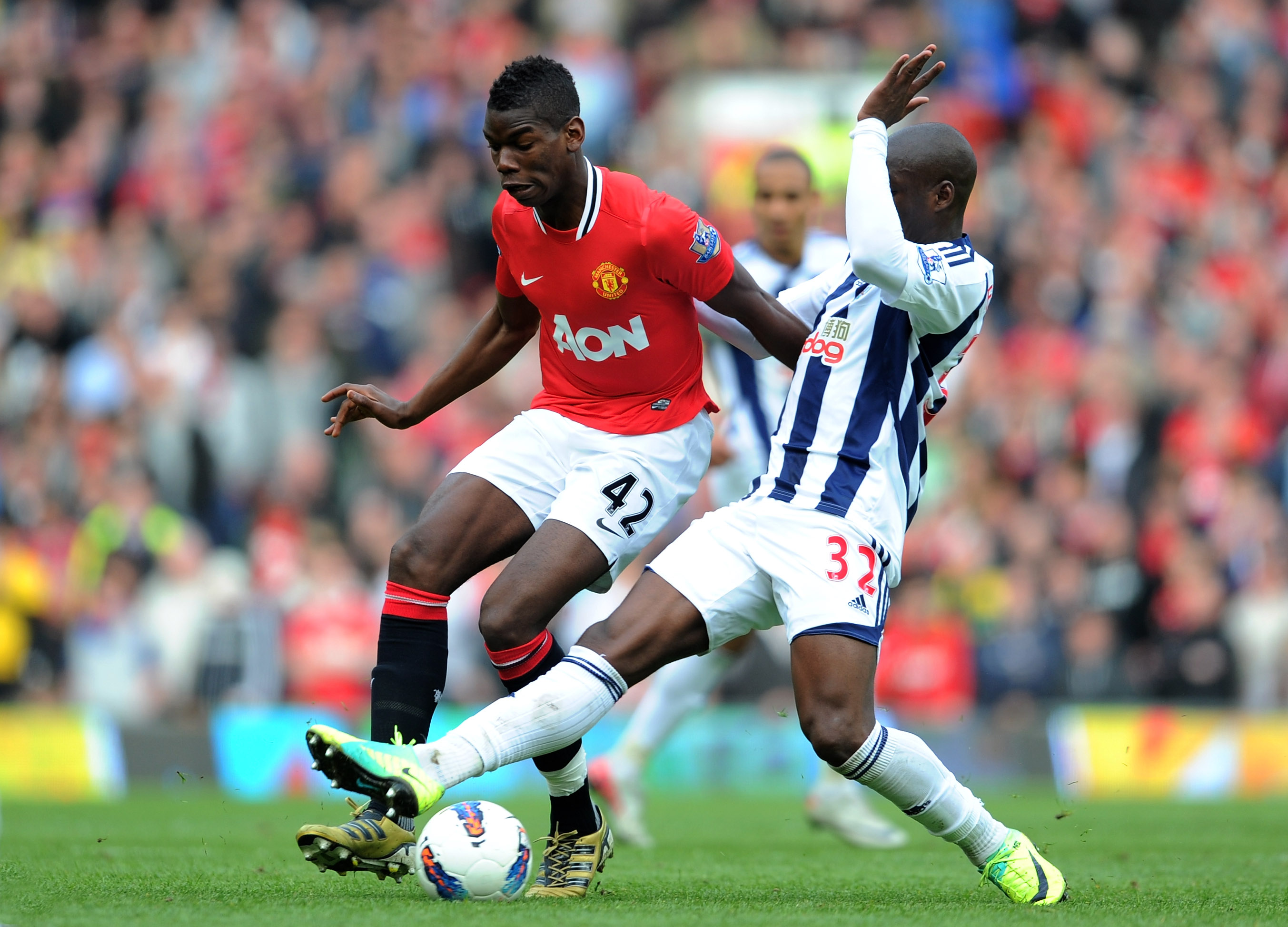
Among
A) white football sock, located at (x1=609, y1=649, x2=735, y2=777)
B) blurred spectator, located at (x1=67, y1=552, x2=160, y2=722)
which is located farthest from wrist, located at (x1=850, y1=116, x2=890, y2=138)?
blurred spectator, located at (x1=67, y1=552, x2=160, y2=722)

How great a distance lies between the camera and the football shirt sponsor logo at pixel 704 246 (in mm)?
5426

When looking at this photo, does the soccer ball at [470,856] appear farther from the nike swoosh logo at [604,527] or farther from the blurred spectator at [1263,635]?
the blurred spectator at [1263,635]

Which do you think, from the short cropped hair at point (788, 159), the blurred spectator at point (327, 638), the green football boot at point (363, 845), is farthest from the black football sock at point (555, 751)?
the blurred spectator at point (327, 638)

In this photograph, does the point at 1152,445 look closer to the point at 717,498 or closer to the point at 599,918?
the point at 717,498

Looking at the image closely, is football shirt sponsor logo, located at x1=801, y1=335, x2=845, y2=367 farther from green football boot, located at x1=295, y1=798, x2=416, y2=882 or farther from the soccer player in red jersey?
green football boot, located at x1=295, y1=798, x2=416, y2=882

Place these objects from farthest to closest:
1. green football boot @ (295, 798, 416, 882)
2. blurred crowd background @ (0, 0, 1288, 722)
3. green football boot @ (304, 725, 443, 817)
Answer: blurred crowd background @ (0, 0, 1288, 722) < green football boot @ (295, 798, 416, 882) < green football boot @ (304, 725, 443, 817)

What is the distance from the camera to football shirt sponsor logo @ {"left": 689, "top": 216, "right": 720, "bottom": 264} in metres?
5.43

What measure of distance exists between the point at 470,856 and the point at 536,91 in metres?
2.40

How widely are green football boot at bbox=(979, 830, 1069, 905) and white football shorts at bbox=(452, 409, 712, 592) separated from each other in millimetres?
1526

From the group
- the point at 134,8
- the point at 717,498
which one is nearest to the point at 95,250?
the point at 134,8

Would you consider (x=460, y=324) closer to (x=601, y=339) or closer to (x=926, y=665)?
(x=926, y=665)

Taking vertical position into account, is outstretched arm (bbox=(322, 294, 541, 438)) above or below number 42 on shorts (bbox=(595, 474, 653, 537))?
above

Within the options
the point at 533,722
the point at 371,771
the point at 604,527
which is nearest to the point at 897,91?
the point at 604,527

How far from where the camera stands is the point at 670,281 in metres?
5.53
